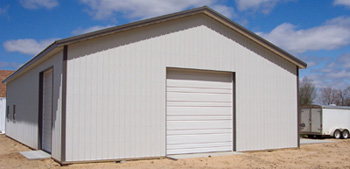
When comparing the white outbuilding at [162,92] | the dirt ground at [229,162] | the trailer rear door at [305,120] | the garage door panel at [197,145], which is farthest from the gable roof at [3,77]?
the trailer rear door at [305,120]

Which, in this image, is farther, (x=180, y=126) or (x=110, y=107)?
(x=180, y=126)

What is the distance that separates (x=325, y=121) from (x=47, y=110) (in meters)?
16.6

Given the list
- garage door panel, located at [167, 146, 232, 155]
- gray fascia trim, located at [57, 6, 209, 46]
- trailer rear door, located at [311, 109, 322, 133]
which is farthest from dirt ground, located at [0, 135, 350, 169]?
trailer rear door, located at [311, 109, 322, 133]

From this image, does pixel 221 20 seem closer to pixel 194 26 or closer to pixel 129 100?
pixel 194 26

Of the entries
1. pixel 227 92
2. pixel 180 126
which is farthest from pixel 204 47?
pixel 180 126

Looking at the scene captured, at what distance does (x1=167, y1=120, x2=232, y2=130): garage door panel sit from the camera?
1198 cm

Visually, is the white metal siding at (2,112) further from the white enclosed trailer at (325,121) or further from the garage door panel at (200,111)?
the white enclosed trailer at (325,121)

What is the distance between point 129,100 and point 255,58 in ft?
19.0

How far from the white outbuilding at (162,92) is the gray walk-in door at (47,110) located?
0.04 meters

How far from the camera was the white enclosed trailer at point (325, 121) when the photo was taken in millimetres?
21266

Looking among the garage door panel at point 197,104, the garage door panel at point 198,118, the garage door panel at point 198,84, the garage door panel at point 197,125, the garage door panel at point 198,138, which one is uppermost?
the garage door panel at point 198,84

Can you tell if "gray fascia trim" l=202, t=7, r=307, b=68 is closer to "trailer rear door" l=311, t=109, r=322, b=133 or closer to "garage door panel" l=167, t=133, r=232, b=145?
"garage door panel" l=167, t=133, r=232, b=145

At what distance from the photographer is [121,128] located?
35.0 feet

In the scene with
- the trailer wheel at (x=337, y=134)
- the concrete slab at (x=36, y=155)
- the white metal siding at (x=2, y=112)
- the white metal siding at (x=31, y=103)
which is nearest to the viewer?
the white metal siding at (x=31, y=103)
